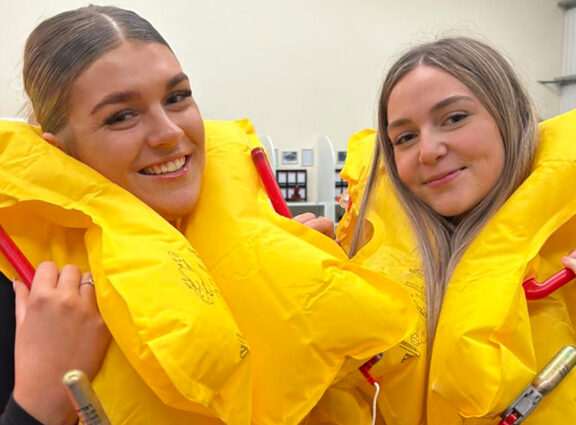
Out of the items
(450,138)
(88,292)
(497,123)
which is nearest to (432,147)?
(450,138)

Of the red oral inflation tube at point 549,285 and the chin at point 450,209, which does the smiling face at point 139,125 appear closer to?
the chin at point 450,209

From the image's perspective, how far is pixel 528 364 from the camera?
81 centimetres

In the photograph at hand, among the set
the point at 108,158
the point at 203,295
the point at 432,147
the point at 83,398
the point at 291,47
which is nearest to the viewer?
the point at 83,398

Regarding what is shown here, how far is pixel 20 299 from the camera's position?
721 millimetres

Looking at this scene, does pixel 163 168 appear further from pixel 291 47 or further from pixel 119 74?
pixel 291 47

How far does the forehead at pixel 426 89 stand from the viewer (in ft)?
3.34

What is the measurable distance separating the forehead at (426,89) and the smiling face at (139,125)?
0.44m

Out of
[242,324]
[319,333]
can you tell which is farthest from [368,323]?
[242,324]

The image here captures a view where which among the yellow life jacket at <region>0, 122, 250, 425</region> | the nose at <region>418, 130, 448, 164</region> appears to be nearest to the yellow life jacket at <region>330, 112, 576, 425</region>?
the nose at <region>418, 130, 448, 164</region>

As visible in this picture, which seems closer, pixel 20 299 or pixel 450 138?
pixel 20 299

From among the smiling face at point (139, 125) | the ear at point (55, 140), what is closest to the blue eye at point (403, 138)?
the smiling face at point (139, 125)

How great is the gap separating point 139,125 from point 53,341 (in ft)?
1.15

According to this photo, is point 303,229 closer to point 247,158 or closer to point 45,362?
point 247,158

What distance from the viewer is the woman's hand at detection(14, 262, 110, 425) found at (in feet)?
2.17
